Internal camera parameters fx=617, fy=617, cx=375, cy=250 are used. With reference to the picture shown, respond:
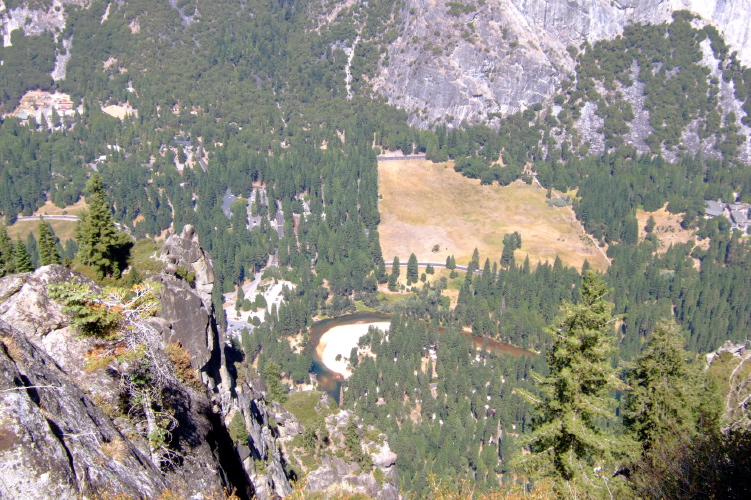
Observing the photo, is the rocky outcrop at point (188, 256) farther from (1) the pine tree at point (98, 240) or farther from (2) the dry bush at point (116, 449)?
(2) the dry bush at point (116, 449)

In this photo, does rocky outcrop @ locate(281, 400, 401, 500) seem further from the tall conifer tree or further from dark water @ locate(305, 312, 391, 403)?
dark water @ locate(305, 312, 391, 403)

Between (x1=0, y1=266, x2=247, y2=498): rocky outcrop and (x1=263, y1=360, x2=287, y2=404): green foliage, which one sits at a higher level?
(x1=0, y1=266, x2=247, y2=498): rocky outcrop

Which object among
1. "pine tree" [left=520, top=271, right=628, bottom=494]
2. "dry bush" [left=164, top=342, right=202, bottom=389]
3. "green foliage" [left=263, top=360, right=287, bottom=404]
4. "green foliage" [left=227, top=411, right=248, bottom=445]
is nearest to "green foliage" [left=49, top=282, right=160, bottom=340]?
"dry bush" [left=164, top=342, right=202, bottom=389]

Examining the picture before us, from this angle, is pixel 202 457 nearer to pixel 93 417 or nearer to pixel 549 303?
pixel 93 417

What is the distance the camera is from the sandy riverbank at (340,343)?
16438 centimetres

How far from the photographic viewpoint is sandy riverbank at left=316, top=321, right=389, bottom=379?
539 ft

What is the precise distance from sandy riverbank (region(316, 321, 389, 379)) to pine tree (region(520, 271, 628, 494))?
127418 mm

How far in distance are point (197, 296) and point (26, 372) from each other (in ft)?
115

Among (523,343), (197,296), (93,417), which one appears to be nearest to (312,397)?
(197,296)

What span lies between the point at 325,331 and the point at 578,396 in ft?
514

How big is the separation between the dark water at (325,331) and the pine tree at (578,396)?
11638 centimetres

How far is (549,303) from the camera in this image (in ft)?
650

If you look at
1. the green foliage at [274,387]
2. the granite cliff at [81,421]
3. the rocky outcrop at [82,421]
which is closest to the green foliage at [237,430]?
the granite cliff at [81,421]

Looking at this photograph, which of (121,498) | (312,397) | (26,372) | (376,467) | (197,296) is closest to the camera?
(121,498)
